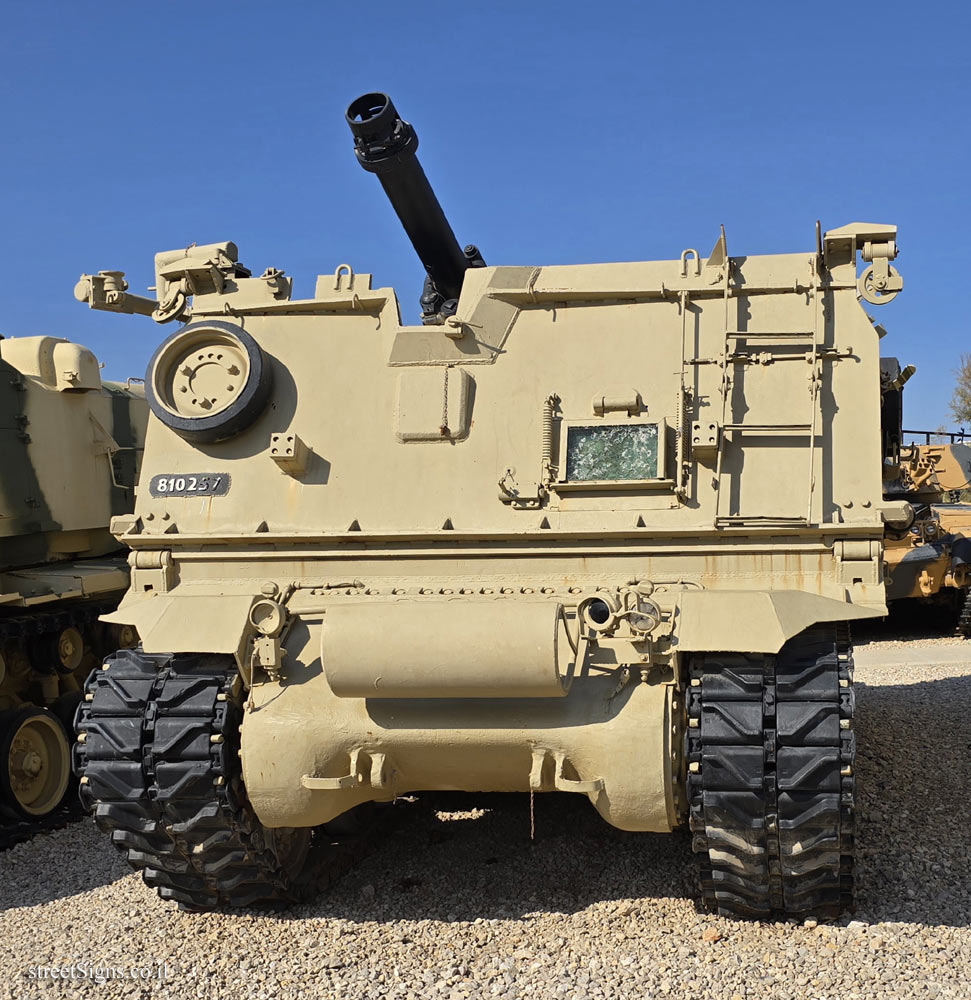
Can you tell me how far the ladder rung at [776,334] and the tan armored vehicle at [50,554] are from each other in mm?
5597

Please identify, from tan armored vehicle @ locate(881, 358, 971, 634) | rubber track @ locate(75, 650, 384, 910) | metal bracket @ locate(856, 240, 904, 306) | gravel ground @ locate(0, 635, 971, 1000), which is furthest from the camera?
tan armored vehicle @ locate(881, 358, 971, 634)

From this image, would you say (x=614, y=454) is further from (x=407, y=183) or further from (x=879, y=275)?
(x=407, y=183)

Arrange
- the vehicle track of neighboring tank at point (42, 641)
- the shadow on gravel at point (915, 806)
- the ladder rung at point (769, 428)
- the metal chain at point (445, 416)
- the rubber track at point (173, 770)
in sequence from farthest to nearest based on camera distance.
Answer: the vehicle track of neighboring tank at point (42, 641) < the metal chain at point (445, 416) < the ladder rung at point (769, 428) < the shadow on gravel at point (915, 806) < the rubber track at point (173, 770)

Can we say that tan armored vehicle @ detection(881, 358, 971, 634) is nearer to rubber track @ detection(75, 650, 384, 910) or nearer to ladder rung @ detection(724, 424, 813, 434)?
ladder rung @ detection(724, 424, 813, 434)

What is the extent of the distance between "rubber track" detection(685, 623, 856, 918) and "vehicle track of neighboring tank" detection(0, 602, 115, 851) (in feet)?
17.6

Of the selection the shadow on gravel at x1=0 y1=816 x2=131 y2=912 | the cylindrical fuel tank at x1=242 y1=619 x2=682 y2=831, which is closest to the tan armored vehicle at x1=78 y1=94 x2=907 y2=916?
the cylindrical fuel tank at x1=242 y1=619 x2=682 y2=831

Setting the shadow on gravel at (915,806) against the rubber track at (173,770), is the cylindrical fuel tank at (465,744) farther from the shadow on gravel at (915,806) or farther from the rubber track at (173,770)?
the shadow on gravel at (915,806)

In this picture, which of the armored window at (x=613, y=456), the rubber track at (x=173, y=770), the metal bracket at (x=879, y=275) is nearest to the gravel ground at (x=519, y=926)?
the rubber track at (x=173, y=770)

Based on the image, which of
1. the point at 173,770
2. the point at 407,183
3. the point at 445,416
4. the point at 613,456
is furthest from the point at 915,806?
the point at 407,183

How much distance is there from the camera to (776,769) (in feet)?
16.2

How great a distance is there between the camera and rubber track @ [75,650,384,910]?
527 cm

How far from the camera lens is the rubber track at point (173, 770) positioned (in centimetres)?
527

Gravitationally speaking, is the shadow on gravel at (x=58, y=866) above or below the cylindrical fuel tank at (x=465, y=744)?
below

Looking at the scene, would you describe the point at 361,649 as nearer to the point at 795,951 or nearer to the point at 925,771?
the point at 795,951
